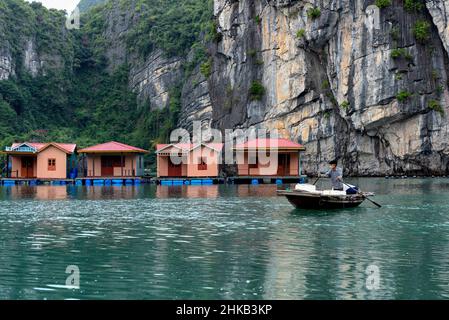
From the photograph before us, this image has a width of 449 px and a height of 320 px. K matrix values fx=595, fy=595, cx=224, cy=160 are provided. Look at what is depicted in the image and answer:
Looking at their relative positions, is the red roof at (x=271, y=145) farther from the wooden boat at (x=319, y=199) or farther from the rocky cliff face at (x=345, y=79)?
the wooden boat at (x=319, y=199)

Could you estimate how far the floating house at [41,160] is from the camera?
65.2 meters

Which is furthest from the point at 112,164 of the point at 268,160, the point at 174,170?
the point at 268,160

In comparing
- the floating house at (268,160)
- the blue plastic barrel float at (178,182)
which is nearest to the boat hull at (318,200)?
the blue plastic barrel float at (178,182)

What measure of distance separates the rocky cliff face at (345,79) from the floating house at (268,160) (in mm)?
10114

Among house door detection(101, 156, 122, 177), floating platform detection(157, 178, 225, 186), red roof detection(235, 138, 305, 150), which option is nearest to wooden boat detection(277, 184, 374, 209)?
floating platform detection(157, 178, 225, 186)

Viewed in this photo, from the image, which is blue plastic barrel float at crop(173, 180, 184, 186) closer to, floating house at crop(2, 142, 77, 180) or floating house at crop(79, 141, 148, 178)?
floating house at crop(79, 141, 148, 178)

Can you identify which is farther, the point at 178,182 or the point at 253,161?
the point at 253,161

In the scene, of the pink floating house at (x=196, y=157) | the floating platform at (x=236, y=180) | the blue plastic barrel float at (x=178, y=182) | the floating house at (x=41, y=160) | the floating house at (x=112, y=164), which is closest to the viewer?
the floating platform at (x=236, y=180)

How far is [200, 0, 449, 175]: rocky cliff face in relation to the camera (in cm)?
6812

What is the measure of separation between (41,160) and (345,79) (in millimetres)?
36606

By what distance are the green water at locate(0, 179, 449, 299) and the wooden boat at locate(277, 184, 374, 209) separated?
0.79m

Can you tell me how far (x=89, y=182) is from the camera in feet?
210

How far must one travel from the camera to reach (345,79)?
71.7 meters

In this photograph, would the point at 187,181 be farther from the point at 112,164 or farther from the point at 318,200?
the point at 318,200
